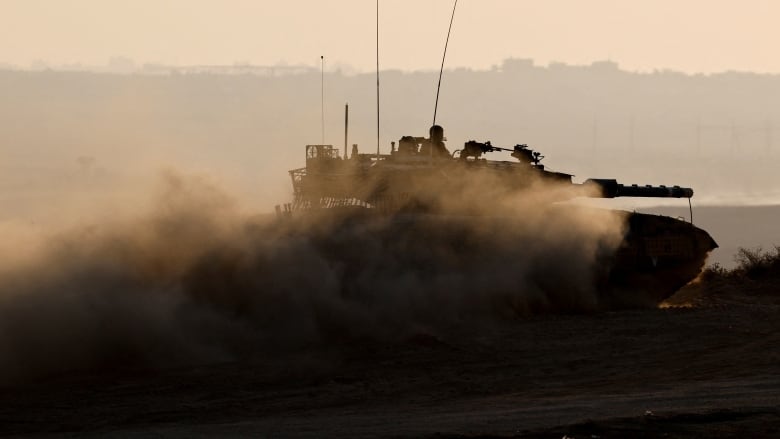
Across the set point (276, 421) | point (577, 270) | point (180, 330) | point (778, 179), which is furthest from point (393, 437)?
point (778, 179)

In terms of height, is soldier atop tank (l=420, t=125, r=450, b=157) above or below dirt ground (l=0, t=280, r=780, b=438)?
above

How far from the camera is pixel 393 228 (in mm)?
33594

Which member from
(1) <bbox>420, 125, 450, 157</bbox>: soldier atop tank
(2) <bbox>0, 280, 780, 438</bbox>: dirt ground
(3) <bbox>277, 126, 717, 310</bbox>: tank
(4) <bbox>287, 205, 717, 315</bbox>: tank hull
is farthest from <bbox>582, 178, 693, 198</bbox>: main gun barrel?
(2) <bbox>0, 280, 780, 438</bbox>: dirt ground

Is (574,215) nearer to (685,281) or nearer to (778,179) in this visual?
(685,281)

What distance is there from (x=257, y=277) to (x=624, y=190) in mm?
12082

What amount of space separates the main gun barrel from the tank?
829 mm

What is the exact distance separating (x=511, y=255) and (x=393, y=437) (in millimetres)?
15395

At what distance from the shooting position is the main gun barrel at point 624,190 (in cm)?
3856

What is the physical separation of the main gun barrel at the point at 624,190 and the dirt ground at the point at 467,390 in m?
6.77

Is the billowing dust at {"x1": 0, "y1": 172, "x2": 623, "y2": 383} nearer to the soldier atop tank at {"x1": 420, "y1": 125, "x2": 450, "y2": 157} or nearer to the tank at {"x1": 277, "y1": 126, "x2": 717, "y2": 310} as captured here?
the tank at {"x1": 277, "y1": 126, "x2": 717, "y2": 310}

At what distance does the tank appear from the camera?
3528 centimetres

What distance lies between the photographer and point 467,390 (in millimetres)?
25062

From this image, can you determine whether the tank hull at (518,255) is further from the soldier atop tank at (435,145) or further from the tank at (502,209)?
the soldier atop tank at (435,145)

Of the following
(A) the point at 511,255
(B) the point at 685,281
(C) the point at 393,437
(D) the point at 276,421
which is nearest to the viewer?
(C) the point at 393,437
